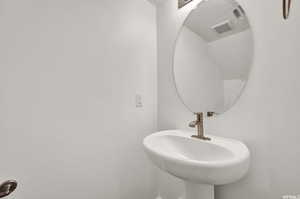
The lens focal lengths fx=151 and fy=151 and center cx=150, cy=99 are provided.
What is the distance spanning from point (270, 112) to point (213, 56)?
0.46 m

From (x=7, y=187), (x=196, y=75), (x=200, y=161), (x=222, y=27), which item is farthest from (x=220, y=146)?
(x=7, y=187)

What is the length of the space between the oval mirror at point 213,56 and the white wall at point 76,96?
1.17 feet

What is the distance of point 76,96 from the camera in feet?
3.17

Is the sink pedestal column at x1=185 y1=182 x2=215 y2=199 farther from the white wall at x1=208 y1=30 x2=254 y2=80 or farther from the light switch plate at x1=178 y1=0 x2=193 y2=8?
the light switch plate at x1=178 y1=0 x2=193 y2=8

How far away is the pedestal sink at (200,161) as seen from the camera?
1.91ft

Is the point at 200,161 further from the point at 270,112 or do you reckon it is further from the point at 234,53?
the point at 234,53

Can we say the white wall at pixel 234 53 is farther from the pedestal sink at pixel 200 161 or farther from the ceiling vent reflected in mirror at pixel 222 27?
the pedestal sink at pixel 200 161

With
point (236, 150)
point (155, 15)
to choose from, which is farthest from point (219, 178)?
point (155, 15)

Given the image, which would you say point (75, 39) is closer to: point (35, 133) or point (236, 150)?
point (35, 133)

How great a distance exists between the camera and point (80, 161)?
0.99 m

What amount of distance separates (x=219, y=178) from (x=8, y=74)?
108cm

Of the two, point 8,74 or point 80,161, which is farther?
point 80,161

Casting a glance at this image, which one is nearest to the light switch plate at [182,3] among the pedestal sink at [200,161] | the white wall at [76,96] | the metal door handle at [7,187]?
the white wall at [76,96]

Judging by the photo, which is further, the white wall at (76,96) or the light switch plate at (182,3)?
the light switch plate at (182,3)
